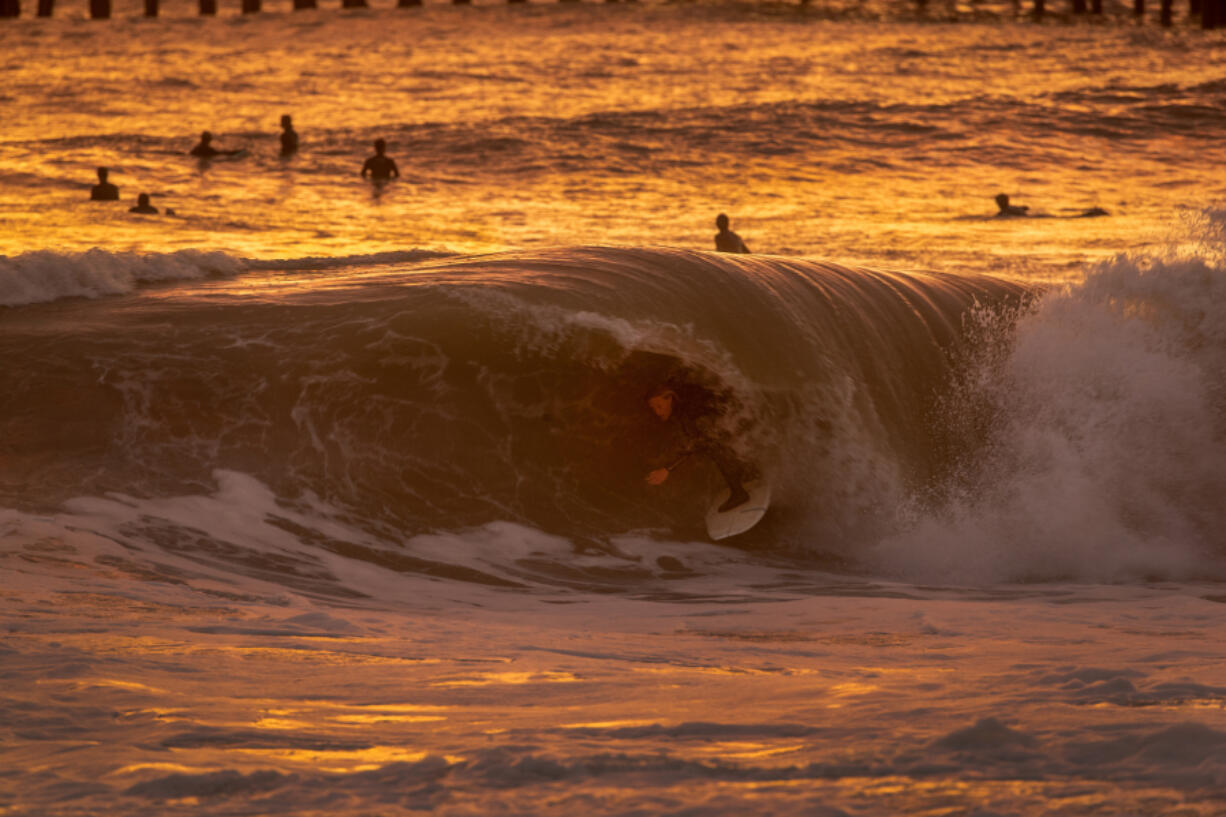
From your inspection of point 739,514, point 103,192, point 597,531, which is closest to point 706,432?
point 739,514

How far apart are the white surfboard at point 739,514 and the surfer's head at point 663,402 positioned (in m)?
0.57

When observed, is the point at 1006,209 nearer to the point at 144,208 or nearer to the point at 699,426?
the point at 144,208

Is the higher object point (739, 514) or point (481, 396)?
point (481, 396)

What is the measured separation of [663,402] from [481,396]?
42.1 inches

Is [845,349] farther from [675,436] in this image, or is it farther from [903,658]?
[903,658]

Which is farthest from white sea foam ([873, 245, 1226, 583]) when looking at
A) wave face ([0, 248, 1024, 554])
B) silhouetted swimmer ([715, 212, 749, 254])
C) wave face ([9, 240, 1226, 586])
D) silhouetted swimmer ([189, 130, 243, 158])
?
silhouetted swimmer ([189, 130, 243, 158])

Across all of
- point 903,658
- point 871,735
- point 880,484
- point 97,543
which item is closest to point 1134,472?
point 880,484

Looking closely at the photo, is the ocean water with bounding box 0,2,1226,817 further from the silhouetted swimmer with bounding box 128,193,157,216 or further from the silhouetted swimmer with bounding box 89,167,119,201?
the silhouetted swimmer with bounding box 89,167,119,201

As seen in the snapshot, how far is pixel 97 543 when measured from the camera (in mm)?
5773

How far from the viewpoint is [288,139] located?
25.2 metres

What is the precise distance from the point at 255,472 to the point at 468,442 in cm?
119

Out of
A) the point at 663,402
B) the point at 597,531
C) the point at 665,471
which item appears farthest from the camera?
the point at 663,402

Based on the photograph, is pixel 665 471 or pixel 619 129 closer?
pixel 665 471

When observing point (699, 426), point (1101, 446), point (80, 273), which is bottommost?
point (1101, 446)
